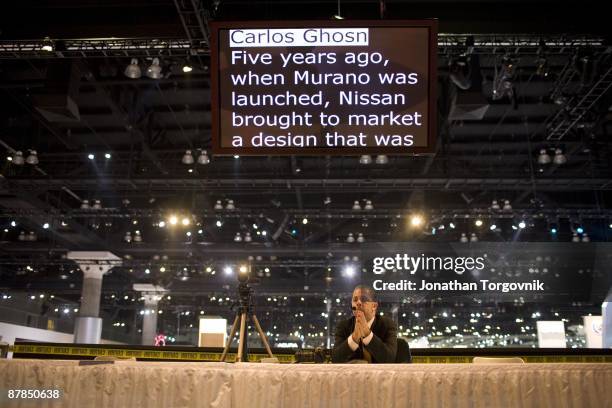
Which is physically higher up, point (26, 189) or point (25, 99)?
point (25, 99)

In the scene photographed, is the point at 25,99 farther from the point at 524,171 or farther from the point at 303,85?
the point at 524,171

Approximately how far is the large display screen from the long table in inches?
68.5

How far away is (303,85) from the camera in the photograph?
409cm

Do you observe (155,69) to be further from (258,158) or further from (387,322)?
(387,322)

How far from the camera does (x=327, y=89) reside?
13.4ft

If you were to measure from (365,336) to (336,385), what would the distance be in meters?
0.96

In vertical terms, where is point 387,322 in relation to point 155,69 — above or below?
below

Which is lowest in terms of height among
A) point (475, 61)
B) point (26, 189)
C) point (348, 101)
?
point (348, 101)

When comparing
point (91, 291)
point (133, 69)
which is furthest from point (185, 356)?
point (91, 291)

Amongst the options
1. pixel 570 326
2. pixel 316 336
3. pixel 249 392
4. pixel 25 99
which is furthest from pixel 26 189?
pixel 570 326

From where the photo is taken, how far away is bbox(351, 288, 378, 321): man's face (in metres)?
3.79

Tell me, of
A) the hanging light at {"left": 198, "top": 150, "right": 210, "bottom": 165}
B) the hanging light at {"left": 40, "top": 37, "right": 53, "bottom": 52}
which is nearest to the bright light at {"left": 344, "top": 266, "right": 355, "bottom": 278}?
the hanging light at {"left": 198, "top": 150, "right": 210, "bottom": 165}

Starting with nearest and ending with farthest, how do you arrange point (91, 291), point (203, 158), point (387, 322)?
1. point (387, 322)
2. point (203, 158)
3. point (91, 291)

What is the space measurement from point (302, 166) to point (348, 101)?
38.2ft
